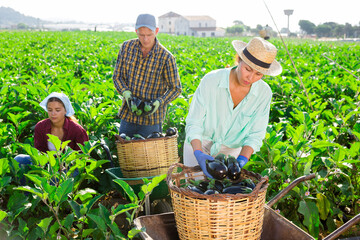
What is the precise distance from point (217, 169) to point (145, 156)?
3.97ft

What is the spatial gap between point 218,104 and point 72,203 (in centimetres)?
121

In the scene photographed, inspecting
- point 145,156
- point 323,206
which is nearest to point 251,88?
point 145,156

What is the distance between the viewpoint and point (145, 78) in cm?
386

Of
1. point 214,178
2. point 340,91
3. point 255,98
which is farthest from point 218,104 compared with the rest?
point 340,91

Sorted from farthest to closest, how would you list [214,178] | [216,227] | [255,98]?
[255,98] < [214,178] < [216,227]

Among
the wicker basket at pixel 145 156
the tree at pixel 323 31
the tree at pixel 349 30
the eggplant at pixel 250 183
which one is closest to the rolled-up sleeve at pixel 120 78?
the wicker basket at pixel 145 156

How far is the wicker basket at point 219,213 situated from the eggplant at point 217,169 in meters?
0.18

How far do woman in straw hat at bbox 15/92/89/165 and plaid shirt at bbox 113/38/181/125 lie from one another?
1.68 feet

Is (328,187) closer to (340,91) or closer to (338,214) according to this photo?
(338,214)

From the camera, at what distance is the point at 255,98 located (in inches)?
107

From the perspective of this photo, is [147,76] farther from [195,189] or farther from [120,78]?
[195,189]

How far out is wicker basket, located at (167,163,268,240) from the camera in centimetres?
199

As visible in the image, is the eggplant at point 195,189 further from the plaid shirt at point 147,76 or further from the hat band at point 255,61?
the plaid shirt at point 147,76

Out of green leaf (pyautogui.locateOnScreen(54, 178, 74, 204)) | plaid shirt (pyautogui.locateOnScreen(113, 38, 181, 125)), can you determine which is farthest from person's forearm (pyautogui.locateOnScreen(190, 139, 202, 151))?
plaid shirt (pyautogui.locateOnScreen(113, 38, 181, 125))
